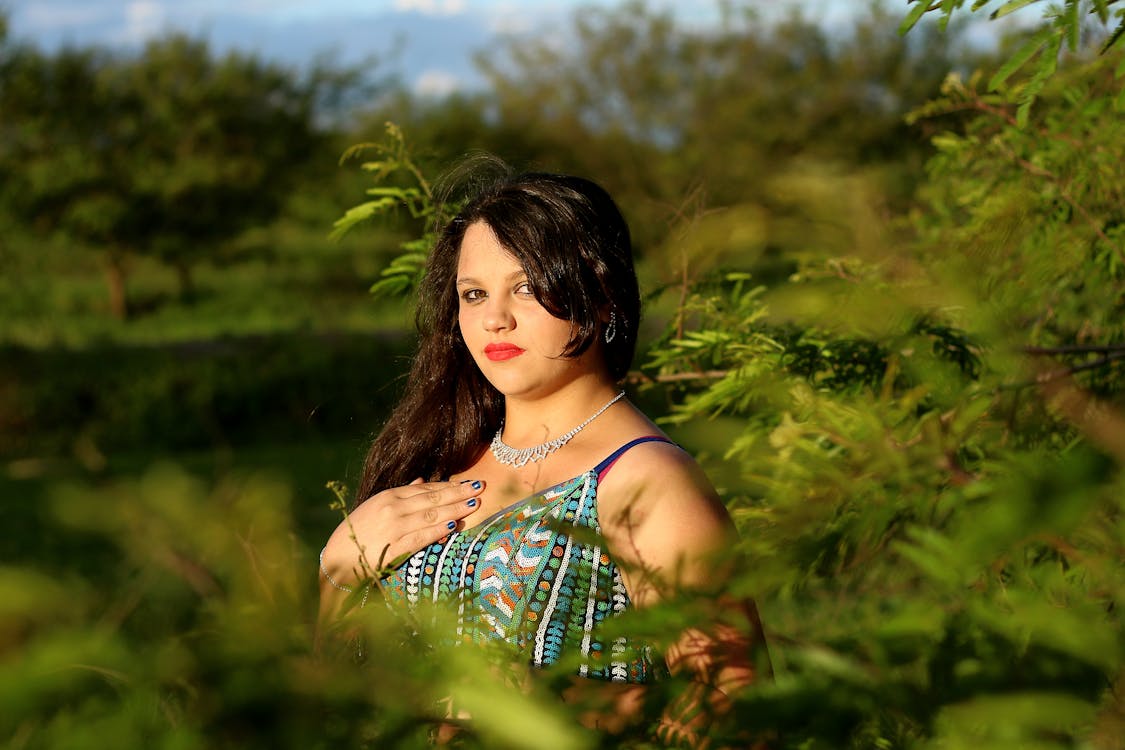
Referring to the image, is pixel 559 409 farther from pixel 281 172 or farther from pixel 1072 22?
pixel 281 172

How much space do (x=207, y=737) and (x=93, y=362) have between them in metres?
16.8

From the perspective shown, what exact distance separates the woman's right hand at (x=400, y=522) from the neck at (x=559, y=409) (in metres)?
0.15

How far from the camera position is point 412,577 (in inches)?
80.4

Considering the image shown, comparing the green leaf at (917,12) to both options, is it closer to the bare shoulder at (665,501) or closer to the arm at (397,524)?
the bare shoulder at (665,501)

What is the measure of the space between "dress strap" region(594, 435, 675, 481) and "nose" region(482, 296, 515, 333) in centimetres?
30

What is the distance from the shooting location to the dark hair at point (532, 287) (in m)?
2.10

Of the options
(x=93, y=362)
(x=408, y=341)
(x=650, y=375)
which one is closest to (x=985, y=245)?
(x=650, y=375)

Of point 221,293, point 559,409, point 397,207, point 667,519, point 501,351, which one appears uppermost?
point 397,207

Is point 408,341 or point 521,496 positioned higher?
point 408,341

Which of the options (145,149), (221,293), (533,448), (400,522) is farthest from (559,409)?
(221,293)

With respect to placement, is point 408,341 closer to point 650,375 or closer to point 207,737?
point 650,375

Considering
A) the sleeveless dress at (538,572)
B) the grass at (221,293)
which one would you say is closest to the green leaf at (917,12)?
the sleeveless dress at (538,572)

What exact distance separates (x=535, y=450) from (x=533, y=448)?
1 centimetres

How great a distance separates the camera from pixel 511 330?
2096mm
